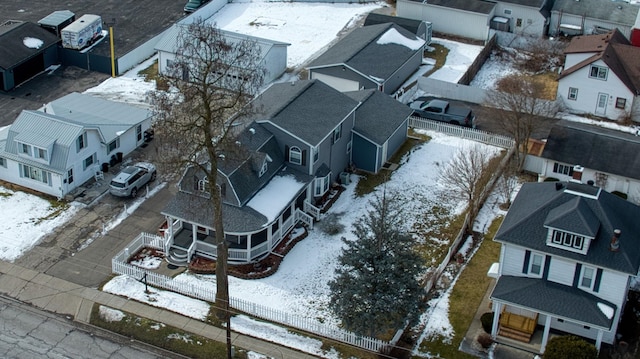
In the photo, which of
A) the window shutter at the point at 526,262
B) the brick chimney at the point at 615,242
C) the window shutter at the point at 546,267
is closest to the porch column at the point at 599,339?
the window shutter at the point at 546,267

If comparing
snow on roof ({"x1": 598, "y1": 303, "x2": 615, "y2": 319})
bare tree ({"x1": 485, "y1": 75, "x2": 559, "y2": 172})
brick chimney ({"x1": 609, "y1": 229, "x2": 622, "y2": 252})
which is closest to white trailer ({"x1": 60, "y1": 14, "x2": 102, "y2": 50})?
bare tree ({"x1": 485, "y1": 75, "x2": 559, "y2": 172})

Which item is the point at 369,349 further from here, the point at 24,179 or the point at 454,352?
the point at 24,179

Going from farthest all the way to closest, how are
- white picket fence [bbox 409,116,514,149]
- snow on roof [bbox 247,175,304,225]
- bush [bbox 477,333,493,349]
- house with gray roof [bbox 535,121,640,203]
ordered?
white picket fence [bbox 409,116,514,149]
house with gray roof [bbox 535,121,640,203]
snow on roof [bbox 247,175,304,225]
bush [bbox 477,333,493,349]

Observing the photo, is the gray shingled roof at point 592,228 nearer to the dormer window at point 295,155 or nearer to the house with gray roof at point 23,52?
the dormer window at point 295,155

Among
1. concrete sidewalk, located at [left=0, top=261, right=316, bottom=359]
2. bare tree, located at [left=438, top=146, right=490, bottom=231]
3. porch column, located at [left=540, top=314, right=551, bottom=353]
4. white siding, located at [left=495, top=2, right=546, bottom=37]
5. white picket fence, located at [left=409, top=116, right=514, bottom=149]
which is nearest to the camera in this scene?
porch column, located at [left=540, top=314, right=551, bottom=353]

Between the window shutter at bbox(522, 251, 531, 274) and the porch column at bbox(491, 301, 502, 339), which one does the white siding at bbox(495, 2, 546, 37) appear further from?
the porch column at bbox(491, 301, 502, 339)

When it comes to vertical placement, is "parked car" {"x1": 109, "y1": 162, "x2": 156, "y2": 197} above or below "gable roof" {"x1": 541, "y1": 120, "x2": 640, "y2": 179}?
below

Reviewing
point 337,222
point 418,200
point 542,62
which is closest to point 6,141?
point 337,222

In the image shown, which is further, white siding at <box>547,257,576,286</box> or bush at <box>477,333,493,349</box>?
bush at <box>477,333,493,349</box>
